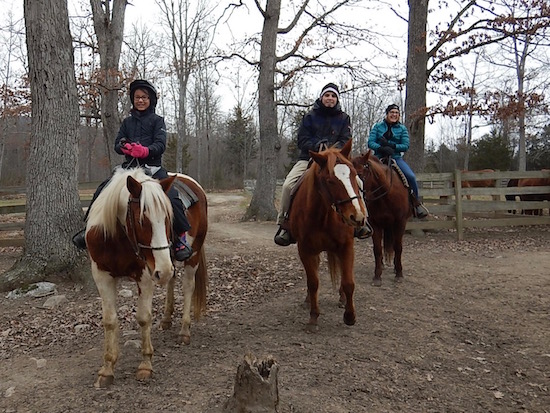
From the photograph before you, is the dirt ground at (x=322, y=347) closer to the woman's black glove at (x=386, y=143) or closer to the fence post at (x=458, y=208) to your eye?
the woman's black glove at (x=386, y=143)

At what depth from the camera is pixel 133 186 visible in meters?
3.42

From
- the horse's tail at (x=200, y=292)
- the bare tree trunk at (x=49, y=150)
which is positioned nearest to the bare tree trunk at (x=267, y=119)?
the bare tree trunk at (x=49, y=150)

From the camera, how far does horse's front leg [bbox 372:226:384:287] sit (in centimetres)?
687

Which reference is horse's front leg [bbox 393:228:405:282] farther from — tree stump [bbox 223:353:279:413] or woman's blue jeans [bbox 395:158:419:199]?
tree stump [bbox 223:353:279:413]

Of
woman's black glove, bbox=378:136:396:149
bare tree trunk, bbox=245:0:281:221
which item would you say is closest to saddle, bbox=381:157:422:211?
woman's black glove, bbox=378:136:396:149

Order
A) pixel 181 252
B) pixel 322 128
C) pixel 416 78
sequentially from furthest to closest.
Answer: pixel 416 78
pixel 322 128
pixel 181 252

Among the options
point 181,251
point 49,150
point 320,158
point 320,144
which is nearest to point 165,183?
point 181,251

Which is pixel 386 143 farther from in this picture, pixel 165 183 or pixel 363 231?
pixel 165 183

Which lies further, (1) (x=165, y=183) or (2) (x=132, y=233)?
(1) (x=165, y=183)

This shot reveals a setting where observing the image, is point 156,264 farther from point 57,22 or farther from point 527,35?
point 527,35

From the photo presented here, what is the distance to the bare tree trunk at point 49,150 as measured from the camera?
6414 millimetres

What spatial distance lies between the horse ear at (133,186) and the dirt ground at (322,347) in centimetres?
158

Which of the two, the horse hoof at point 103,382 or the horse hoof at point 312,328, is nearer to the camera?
the horse hoof at point 103,382

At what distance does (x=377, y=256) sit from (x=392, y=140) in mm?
2049
